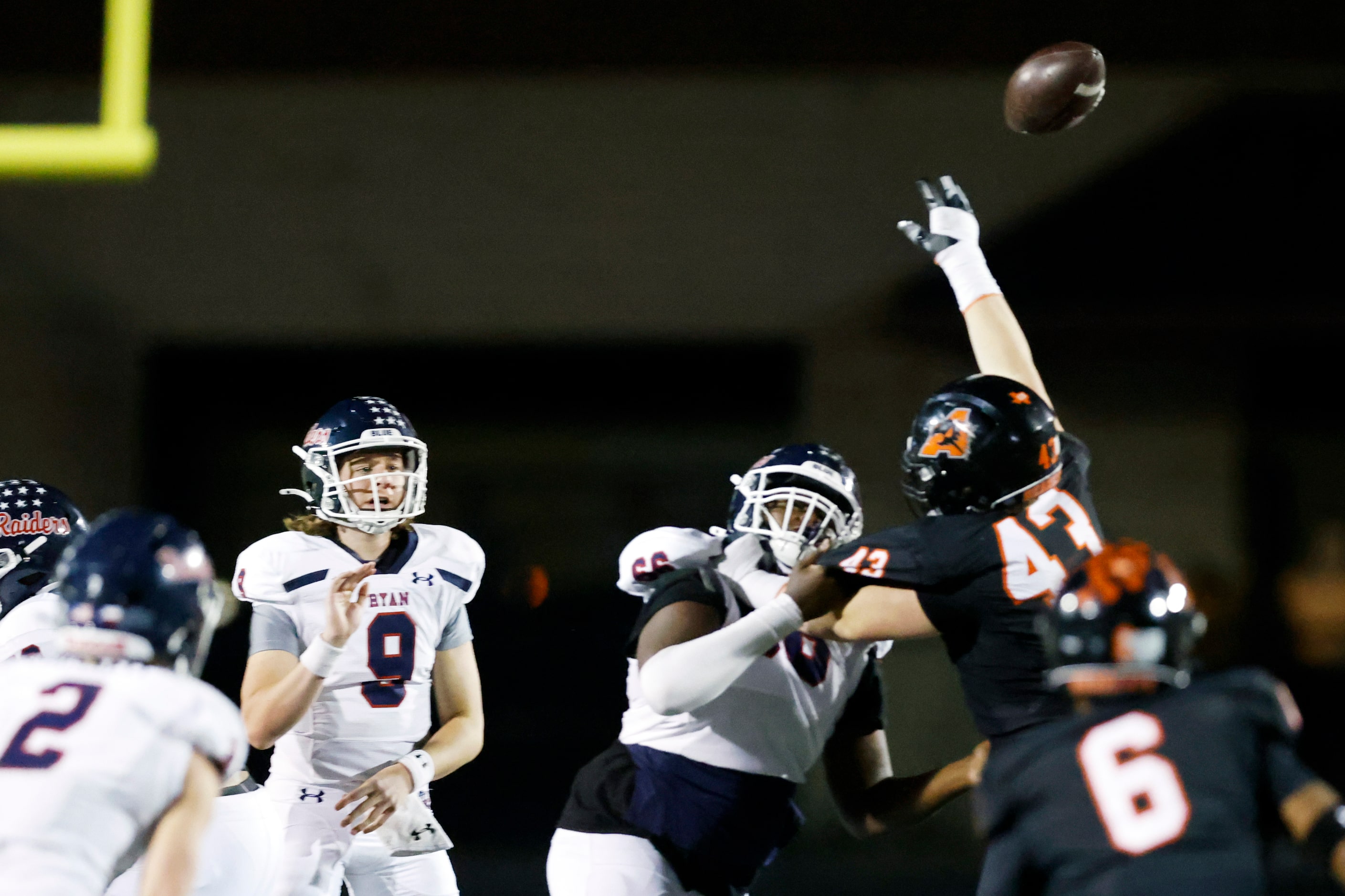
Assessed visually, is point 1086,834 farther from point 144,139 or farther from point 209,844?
point 144,139

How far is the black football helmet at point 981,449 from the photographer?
2.94 m

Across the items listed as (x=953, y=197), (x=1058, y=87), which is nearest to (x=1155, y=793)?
(x=953, y=197)

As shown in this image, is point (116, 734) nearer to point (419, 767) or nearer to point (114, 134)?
point (419, 767)

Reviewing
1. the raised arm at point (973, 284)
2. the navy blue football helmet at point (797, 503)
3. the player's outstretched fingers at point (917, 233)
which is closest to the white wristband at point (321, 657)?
the navy blue football helmet at point (797, 503)

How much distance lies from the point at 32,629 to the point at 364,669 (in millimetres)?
801

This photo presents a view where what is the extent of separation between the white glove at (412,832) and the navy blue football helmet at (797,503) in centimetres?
110

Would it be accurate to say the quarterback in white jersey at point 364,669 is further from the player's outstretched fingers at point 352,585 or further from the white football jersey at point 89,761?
the white football jersey at point 89,761

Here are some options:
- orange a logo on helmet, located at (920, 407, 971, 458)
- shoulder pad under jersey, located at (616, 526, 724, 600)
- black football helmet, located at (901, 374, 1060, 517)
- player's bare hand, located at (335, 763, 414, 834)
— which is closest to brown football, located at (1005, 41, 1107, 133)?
black football helmet, located at (901, 374, 1060, 517)

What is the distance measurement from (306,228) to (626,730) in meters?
7.64

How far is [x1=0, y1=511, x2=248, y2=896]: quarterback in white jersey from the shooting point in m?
2.17

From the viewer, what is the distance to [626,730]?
3.30m

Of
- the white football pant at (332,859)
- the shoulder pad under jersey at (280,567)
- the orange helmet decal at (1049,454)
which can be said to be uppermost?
the orange helmet decal at (1049,454)

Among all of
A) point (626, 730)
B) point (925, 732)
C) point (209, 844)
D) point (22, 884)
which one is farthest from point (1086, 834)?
point (925, 732)

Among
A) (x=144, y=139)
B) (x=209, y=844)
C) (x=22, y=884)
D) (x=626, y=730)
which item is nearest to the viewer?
(x=22, y=884)
